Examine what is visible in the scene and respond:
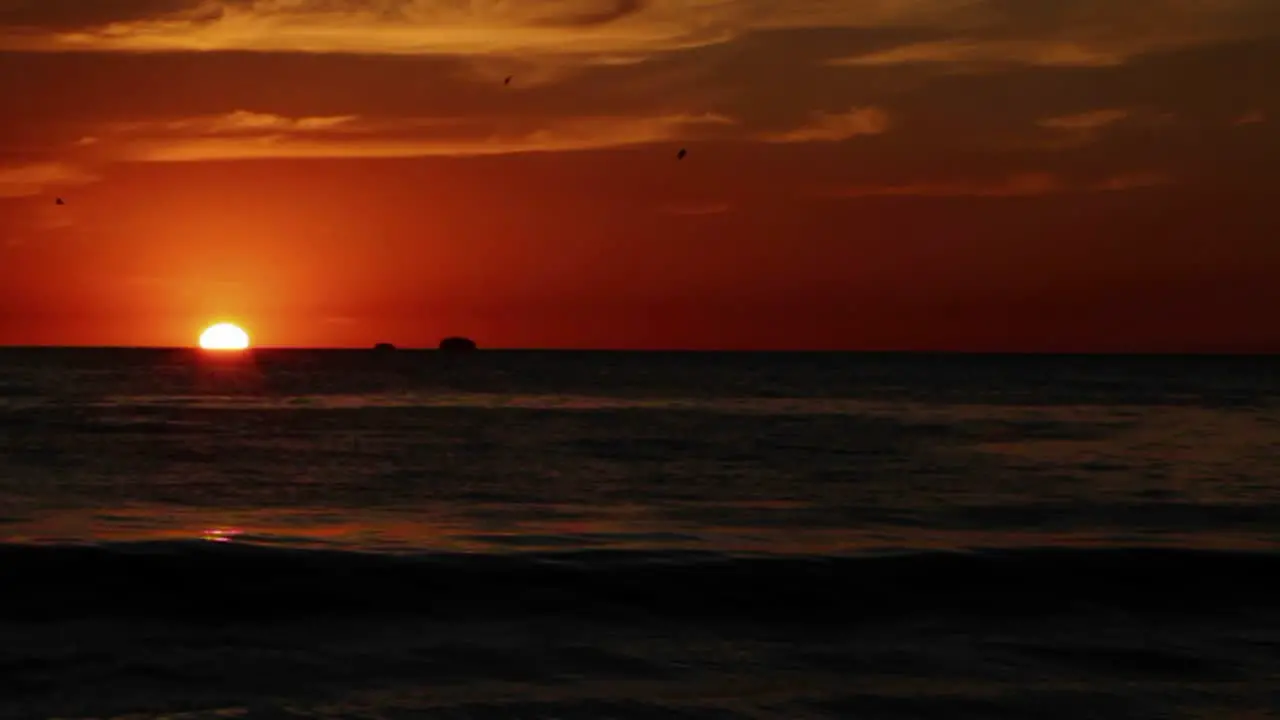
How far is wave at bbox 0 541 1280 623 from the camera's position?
18328 millimetres

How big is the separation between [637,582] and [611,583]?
40 cm

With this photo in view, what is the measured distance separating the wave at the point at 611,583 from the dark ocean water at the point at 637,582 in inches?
3.1

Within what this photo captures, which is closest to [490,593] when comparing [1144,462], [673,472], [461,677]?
[461,677]

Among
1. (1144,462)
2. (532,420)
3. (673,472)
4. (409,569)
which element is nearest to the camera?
(409,569)

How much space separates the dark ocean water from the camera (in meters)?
13.8

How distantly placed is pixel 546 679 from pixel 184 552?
9.91 meters

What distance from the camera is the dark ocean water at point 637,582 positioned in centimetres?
1384

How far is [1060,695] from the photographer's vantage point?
1362 cm

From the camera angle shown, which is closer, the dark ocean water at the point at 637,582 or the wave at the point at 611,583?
the dark ocean water at the point at 637,582

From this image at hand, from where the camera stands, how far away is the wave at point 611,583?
18328mm

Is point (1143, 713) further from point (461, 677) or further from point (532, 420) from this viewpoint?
point (532, 420)

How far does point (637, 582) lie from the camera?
64.9 ft

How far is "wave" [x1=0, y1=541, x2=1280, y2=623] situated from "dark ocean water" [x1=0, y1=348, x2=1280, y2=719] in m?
0.08

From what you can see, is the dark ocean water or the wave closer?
the dark ocean water
